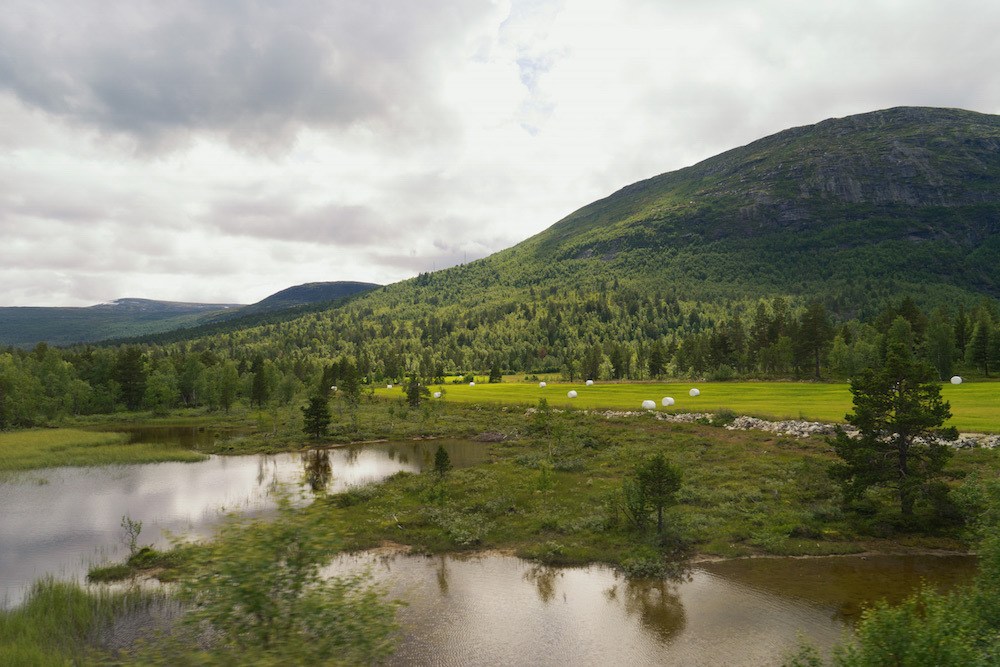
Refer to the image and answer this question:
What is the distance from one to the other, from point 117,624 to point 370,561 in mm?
11369

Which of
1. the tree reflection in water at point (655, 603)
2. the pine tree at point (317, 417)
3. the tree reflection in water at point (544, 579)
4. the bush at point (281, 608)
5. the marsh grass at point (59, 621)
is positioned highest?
the bush at point (281, 608)

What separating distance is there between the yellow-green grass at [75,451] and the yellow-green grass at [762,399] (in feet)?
178

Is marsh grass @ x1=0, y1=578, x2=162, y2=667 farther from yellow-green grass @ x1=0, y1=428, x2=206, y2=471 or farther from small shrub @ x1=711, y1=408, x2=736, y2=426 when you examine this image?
small shrub @ x1=711, y1=408, x2=736, y2=426

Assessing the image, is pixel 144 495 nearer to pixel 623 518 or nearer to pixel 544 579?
pixel 544 579

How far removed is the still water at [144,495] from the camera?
2870 cm

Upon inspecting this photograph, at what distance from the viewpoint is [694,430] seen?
5588 centimetres

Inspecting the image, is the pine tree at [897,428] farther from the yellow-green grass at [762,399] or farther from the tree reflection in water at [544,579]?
the yellow-green grass at [762,399]

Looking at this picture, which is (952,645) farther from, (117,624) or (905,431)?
(117,624)

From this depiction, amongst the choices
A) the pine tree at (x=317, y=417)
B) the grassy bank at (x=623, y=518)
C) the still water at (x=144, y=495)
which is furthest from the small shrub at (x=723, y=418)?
the pine tree at (x=317, y=417)

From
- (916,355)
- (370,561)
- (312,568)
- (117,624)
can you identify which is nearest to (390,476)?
(370,561)

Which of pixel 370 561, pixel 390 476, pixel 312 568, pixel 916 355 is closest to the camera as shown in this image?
pixel 312 568

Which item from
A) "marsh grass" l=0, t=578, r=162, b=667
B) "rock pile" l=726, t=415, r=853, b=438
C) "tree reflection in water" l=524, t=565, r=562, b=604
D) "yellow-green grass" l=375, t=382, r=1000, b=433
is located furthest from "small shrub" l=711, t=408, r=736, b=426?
"marsh grass" l=0, t=578, r=162, b=667

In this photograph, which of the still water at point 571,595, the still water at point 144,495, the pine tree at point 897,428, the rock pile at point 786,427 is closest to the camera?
the still water at point 571,595

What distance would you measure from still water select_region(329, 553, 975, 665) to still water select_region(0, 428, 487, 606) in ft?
28.3
